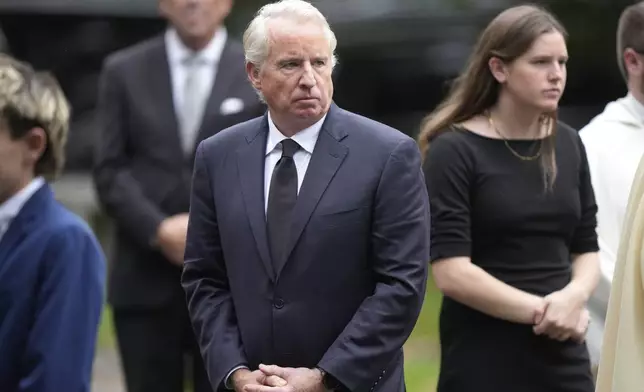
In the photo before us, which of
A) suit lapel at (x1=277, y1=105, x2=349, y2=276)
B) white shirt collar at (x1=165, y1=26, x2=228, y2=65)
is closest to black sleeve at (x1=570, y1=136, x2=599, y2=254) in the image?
suit lapel at (x1=277, y1=105, x2=349, y2=276)

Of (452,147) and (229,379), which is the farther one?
(452,147)

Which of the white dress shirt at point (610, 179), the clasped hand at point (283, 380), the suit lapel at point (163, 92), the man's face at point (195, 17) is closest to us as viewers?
the clasped hand at point (283, 380)

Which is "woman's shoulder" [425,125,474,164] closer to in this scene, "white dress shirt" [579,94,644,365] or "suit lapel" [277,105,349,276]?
"white dress shirt" [579,94,644,365]

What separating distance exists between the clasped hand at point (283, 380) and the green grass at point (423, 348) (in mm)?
4189

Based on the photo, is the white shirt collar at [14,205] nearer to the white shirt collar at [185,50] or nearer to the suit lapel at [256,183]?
the suit lapel at [256,183]

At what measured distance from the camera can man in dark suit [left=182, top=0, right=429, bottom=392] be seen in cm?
417

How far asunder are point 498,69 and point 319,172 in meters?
1.13

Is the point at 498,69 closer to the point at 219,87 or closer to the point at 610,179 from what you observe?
the point at 610,179

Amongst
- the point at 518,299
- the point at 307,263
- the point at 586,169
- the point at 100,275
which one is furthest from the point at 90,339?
the point at 586,169

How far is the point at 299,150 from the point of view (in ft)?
14.1

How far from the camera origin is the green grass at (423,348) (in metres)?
8.52

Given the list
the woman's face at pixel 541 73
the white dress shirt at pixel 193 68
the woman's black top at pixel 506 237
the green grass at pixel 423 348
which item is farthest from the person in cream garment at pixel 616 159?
the green grass at pixel 423 348

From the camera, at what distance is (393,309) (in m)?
4.16

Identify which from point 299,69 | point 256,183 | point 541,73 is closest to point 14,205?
Answer: point 256,183
